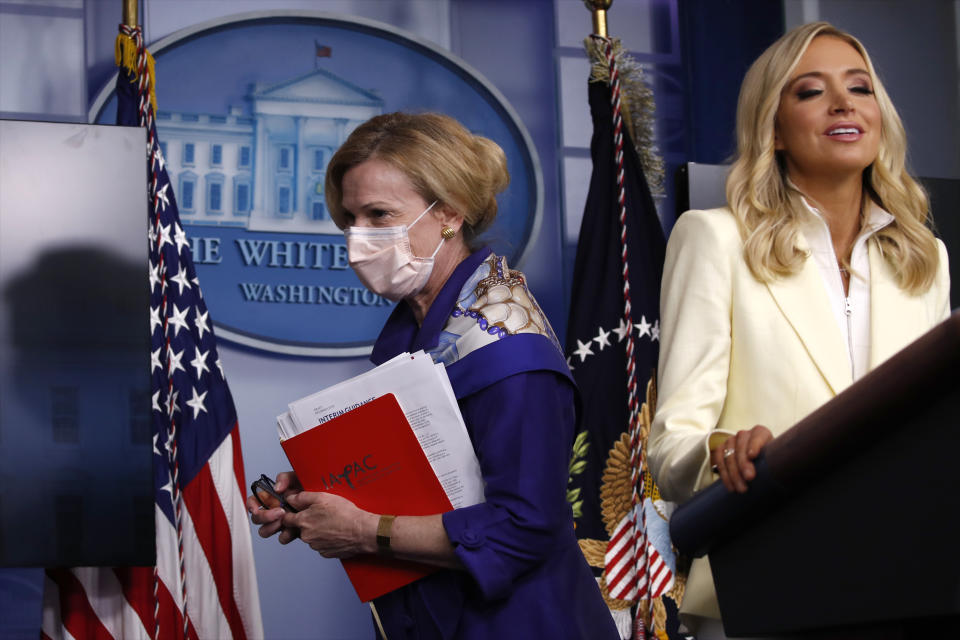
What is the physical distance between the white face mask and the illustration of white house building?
170cm

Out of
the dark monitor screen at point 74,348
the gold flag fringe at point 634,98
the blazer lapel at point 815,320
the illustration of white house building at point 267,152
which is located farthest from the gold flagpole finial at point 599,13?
the blazer lapel at point 815,320

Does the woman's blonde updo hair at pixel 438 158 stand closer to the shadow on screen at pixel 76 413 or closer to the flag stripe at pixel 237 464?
the shadow on screen at pixel 76 413

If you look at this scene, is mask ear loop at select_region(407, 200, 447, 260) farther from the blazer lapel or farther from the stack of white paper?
the blazer lapel

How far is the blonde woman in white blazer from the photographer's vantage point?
1.43 meters

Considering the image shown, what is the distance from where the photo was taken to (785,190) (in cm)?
160

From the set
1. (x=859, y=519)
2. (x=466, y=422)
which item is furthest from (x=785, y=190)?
(x=859, y=519)

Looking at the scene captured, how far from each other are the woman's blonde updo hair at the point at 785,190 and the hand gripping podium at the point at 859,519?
763 millimetres

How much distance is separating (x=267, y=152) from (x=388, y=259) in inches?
73.7

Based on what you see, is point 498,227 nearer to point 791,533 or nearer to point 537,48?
point 537,48

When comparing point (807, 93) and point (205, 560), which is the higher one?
point (807, 93)

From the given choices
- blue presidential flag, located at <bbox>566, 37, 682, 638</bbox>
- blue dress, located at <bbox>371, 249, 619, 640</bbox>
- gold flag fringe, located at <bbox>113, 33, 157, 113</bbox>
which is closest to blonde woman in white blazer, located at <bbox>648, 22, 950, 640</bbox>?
blue dress, located at <bbox>371, 249, 619, 640</bbox>

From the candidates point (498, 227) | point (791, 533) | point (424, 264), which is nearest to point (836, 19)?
point (498, 227)

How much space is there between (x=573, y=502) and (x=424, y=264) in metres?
1.28

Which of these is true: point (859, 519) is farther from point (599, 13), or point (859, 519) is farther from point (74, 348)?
point (599, 13)
